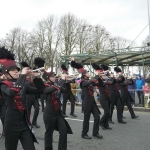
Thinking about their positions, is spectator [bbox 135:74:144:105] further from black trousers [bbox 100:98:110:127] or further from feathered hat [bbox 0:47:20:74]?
feathered hat [bbox 0:47:20:74]

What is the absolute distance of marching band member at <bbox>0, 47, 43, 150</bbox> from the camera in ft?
13.1

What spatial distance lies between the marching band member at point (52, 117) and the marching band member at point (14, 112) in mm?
983

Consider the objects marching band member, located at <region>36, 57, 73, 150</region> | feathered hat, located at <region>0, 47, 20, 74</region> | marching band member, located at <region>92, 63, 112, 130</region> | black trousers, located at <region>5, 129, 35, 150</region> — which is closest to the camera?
black trousers, located at <region>5, 129, 35, 150</region>

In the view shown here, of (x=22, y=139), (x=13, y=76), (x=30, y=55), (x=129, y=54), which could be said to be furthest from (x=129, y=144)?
(x=30, y=55)

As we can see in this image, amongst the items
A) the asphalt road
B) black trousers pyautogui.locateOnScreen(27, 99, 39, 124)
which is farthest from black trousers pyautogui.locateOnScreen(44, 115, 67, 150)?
black trousers pyautogui.locateOnScreen(27, 99, 39, 124)

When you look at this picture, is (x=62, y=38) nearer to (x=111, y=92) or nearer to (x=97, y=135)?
(x=111, y=92)

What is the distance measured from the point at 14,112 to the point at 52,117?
131 cm

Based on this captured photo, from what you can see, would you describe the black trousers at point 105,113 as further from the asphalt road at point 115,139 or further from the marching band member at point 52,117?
the marching band member at point 52,117

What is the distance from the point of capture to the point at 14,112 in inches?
162

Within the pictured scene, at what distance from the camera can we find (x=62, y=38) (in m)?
33.9

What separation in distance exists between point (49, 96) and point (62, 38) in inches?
1140

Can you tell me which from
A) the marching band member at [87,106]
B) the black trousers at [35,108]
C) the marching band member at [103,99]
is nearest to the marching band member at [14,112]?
the marching band member at [87,106]

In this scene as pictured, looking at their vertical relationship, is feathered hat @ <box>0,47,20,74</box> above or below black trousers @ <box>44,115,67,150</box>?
above

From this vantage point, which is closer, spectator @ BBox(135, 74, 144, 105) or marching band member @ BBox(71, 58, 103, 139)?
marching band member @ BBox(71, 58, 103, 139)
